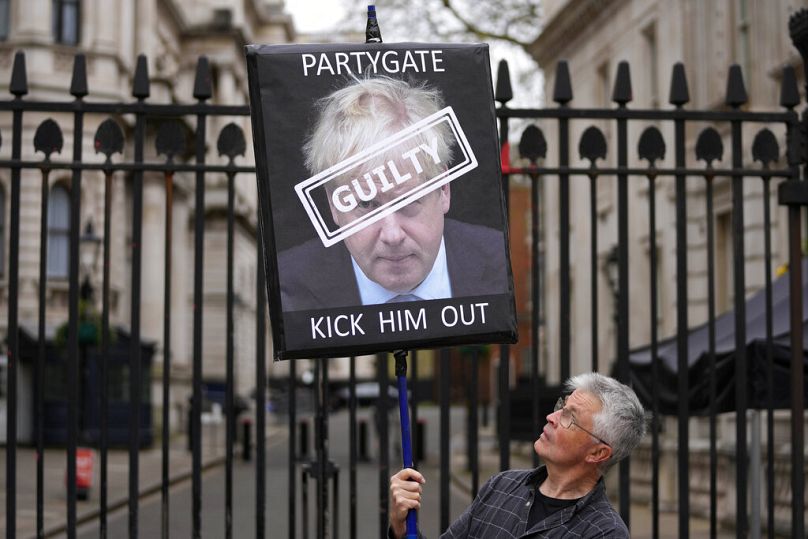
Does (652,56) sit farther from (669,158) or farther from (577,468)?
(577,468)

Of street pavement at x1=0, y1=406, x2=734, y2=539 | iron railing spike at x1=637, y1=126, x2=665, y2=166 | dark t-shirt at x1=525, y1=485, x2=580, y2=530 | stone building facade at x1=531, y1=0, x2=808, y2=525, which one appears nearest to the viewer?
dark t-shirt at x1=525, y1=485, x2=580, y2=530

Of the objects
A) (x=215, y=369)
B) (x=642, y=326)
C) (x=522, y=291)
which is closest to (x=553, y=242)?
(x=642, y=326)

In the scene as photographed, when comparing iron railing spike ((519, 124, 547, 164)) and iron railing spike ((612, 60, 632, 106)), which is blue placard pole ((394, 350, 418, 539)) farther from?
iron railing spike ((612, 60, 632, 106))

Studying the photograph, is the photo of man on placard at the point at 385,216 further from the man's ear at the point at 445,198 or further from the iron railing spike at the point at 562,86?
the iron railing spike at the point at 562,86

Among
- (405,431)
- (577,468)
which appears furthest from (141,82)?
(577,468)

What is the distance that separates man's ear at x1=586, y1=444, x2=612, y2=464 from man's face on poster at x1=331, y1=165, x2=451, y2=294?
884 mm

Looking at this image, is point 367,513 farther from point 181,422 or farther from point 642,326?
point 181,422

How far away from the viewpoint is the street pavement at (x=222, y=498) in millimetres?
15883

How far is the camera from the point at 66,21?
111ft

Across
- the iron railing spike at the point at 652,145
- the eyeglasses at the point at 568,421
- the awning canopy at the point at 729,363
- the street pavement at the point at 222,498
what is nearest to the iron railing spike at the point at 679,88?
the iron railing spike at the point at 652,145

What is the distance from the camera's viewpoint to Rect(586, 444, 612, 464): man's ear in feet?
13.8

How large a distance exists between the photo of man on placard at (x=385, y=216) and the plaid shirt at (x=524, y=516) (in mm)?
698

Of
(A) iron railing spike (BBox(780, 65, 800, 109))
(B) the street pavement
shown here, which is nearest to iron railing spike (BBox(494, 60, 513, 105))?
(A) iron railing spike (BBox(780, 65, 800, 109))

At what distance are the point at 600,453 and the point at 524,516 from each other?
339 millimetres
